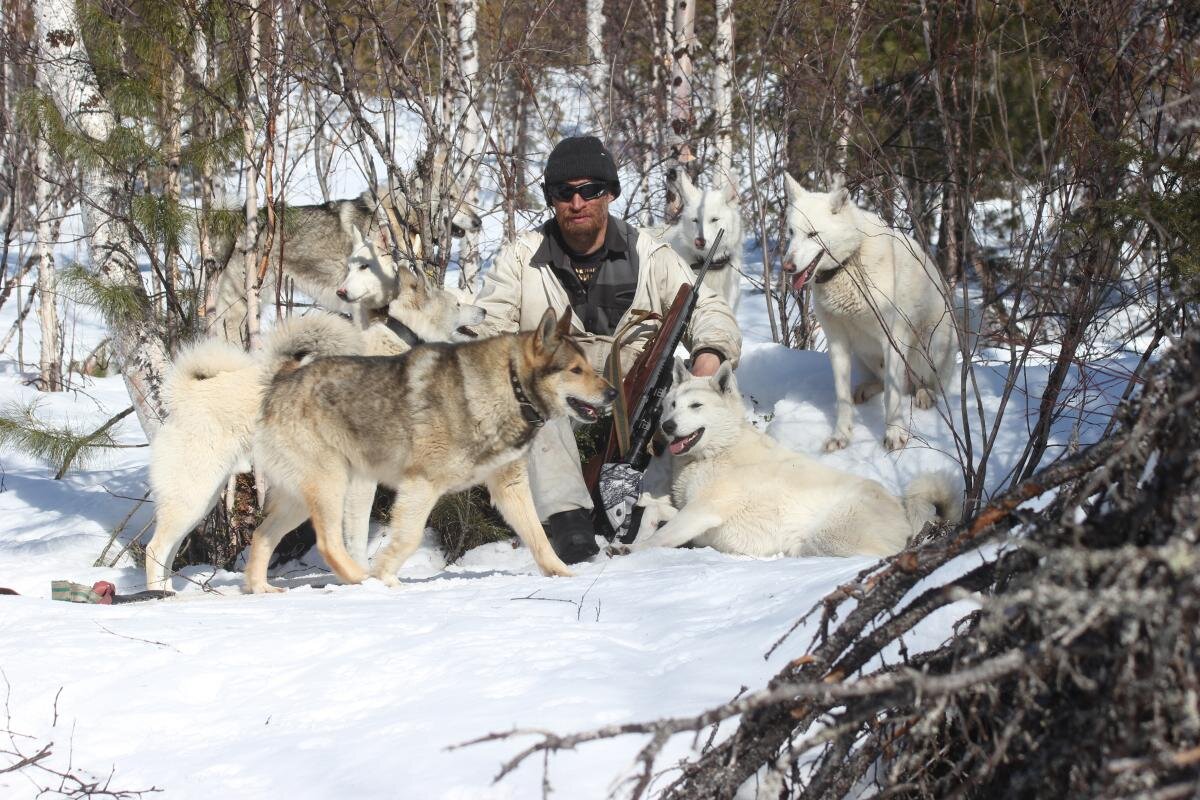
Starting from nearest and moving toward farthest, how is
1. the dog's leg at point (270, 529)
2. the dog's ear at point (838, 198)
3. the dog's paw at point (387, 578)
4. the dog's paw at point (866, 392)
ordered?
the dog's paw at point (387, 578), the dog's leg at point (270, 529), the dog's ear at point (838, 198), the dog's paw at point (866, 392)

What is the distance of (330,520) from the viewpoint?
449 cm

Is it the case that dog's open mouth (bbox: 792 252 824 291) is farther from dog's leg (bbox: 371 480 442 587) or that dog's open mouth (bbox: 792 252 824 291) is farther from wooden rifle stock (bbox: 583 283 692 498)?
dog's leg (bbox: 371 480 442 587)

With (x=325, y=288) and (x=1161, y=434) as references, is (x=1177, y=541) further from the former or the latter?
(x=325, y=288)

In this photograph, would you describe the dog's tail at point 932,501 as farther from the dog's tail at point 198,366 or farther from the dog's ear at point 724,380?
the dog's tail at point 198,366

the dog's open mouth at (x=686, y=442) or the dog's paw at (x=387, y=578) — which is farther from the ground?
the dog's open mouth at (x=686, y=442)

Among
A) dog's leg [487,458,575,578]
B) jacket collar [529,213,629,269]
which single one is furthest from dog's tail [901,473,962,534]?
jacket collar [529,213,629,269]

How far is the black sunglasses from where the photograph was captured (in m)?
5.52

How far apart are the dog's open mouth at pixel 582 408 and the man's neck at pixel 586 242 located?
140cm

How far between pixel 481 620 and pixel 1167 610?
2.30 meters

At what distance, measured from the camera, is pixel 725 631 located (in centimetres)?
288

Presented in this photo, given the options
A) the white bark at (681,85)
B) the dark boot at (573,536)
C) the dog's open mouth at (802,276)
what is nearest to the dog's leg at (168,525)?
the dark boot at (573,536)

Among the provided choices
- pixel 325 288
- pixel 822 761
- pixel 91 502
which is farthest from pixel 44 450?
pixel 822 761

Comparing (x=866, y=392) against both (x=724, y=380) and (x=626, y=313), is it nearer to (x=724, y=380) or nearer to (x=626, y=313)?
(x=724, y=380)

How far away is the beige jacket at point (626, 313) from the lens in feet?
19.3
